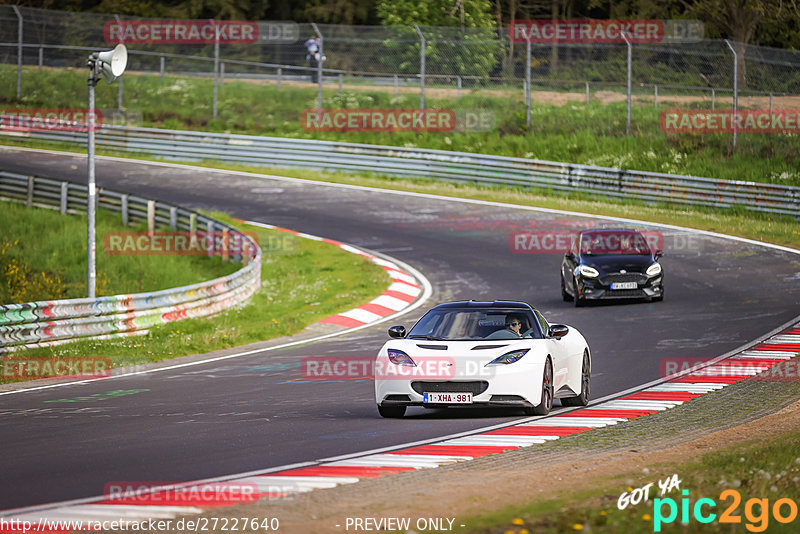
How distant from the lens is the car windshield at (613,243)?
2293 cm

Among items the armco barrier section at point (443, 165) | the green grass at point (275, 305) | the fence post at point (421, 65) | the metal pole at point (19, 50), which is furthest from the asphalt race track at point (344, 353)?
the metal pole at point (19, 50)

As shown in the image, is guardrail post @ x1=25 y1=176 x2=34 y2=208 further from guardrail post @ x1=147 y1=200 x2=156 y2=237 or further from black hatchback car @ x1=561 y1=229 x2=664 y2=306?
black hatchback car @ x1=561 y1=229 x2=664 y2=306

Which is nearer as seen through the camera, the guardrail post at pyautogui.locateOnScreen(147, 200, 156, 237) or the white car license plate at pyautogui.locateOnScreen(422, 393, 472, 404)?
the white car license plate at pyautogui.locateOnScreen(422, 393, 472, 404)

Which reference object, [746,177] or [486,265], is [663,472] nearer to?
→ [486,265]

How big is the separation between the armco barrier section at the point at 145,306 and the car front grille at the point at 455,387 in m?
7.73

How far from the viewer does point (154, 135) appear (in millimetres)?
44625

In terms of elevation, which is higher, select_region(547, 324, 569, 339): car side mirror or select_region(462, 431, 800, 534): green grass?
select_region(462, 431, 800, 534): green grass

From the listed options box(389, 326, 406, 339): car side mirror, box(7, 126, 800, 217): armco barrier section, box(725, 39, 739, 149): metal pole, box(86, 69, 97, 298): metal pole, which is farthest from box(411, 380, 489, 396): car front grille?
box(725, 39, 739, 149): metal pole

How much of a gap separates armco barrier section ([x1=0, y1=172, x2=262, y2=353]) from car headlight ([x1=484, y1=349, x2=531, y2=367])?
8211 millimetres

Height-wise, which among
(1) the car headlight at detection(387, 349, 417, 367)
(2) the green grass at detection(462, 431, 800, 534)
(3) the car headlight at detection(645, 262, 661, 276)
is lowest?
(3) the car headlight at detection(645, 262, 661, 276)

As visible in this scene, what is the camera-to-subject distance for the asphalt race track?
10.2 meters

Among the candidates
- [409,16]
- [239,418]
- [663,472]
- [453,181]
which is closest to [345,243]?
[453,181]

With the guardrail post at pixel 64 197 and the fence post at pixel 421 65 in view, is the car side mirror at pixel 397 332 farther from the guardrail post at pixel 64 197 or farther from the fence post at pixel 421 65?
the fence post at pixel 421 65

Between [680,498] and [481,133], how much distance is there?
34.7m
